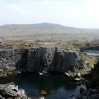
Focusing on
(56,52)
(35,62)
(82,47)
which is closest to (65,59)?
(56,52)

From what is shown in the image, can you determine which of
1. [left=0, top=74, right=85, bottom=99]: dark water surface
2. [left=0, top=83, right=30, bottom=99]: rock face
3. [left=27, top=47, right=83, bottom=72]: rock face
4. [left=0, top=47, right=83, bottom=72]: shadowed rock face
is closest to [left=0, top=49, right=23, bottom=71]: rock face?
[left=0, top=47, right=83, bottom=72]: shadowed rock face

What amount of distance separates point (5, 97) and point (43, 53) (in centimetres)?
5003

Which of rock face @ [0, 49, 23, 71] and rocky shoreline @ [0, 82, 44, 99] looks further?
rock face @ [0, 49, 23, 71]

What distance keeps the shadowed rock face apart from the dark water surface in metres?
11.2

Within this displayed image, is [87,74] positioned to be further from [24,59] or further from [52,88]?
[24,59]

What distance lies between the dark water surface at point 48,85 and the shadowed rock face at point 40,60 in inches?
441

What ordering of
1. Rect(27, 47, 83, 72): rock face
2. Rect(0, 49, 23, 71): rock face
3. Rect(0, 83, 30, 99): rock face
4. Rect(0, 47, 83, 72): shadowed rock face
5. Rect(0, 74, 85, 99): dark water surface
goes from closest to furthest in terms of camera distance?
Rect(0, 83, 30, 99): rock face < Rect(0, 74, 85, 99): dark water surface < Rect(0, 49, 23, 71): rock face < Rect(0, 47, 83, 72): shadowed rock face < Rect(27, 47, 83, 72): rock face

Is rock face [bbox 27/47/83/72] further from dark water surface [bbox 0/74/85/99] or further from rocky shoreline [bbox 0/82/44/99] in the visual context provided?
rocky shoreline [bbox 0/82/44/99]

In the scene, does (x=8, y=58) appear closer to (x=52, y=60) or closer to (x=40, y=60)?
(x=40, y=60)

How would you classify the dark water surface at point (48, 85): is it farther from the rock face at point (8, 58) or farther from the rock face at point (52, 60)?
the rock face at point (8, 58)

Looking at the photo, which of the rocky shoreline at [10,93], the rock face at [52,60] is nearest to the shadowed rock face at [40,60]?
the rock face at [52,60]

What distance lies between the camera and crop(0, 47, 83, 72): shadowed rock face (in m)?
112

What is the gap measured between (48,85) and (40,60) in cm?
3008

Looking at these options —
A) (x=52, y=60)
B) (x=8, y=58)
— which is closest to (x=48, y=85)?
(x=52, y=60)
